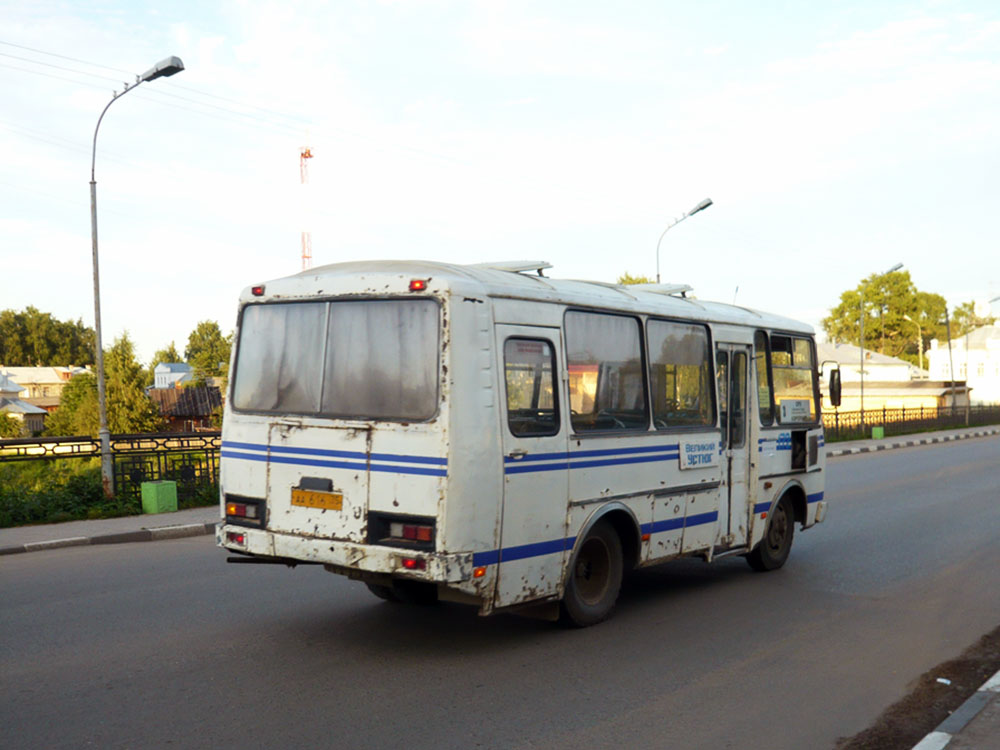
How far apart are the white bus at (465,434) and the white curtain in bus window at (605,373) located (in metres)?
0.02

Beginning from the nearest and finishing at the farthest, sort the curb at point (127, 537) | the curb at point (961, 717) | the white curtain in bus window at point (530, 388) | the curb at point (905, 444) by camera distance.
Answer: the curb at point (961, 717)
the white curtain in bus window at point (530, 388)
the curb at point (127, 537)
the curb at point (905, 444)

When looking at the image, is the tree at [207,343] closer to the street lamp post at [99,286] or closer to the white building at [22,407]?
the white building at [22,407]

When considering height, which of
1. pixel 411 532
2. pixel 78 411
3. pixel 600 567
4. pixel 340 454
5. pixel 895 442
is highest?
pixel 78 411

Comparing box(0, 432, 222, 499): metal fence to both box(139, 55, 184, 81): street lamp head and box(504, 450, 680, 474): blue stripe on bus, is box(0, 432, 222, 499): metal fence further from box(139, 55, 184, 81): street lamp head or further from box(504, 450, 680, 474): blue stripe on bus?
box(504, 450, 680, 474): blue stripe on bus

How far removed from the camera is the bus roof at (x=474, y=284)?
686cm

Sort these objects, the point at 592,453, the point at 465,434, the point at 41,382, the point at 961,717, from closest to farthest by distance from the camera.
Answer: the point at 961,717 < the point at 465,434 < the point at 592,453 < the point at 41,382

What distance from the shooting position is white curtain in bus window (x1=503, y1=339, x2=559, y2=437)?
695cm

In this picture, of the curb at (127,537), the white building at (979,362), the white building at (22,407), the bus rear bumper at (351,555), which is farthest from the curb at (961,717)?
the white building at (979,362)

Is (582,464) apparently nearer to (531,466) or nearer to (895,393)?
(531,466)

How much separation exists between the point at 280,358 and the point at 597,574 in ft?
9.87

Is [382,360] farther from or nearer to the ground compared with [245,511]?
farther from the ground

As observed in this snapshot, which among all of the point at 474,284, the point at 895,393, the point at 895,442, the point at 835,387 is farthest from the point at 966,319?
the point at 474,284

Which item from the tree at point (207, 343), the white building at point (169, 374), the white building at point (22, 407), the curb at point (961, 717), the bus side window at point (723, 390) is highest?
the tree at point (207, 343)

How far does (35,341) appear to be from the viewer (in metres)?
135
